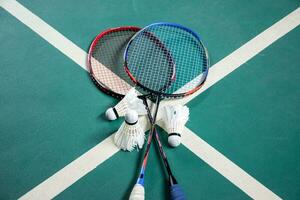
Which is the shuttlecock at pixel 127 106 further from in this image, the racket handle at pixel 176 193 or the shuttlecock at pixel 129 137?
the racket handle at pixel 176 193

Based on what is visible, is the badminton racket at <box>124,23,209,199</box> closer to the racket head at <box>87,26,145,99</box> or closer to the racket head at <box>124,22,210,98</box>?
the racket head at <box>124,22,210,98</box>

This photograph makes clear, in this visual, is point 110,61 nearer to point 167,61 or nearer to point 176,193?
point 167,61

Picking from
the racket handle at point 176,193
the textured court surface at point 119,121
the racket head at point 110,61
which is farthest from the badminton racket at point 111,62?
the racket handle at point 176,193

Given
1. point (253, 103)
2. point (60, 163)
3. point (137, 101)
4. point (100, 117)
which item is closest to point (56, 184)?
point (60, 163)

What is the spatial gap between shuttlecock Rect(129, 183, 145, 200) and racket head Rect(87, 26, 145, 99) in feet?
2.61

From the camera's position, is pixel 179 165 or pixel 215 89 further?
pixel 215 89

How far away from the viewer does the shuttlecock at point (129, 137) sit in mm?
2951

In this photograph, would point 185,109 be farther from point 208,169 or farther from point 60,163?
point 60,163

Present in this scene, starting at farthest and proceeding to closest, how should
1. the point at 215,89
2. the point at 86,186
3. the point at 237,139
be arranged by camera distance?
1. the point at 215,89
2. the point at 237,139
3. the point at 86,186

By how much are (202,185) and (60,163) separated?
1.06 m

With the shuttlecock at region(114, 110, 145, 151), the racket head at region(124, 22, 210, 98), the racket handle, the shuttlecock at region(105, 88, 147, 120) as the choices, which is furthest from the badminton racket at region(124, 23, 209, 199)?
the racket handle

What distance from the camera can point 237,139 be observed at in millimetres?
3168

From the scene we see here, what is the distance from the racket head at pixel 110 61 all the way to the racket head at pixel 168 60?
103 millimetres

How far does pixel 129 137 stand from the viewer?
2.99m
